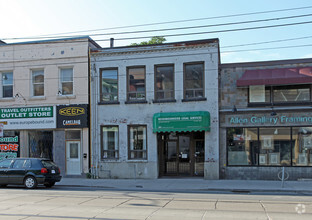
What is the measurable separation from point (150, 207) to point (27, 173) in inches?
318

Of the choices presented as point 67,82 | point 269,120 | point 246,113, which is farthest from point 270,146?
point 67,82

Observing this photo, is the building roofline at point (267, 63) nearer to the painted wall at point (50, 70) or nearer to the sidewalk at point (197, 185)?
the sidewalk at point (197, 185)

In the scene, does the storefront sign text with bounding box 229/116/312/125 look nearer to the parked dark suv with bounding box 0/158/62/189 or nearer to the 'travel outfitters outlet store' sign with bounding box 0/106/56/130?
the parked dark suv with bounding box 0/158/62/189

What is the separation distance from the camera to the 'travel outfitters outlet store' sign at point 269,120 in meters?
17.4

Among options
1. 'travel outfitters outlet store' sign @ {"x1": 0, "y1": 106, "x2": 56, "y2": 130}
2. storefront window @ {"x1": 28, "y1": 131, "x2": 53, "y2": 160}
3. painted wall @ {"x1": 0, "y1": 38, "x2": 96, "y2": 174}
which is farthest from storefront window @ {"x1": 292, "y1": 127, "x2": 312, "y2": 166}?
storefront window @ {"x1": 28, "y1": 131, "x2": 53, "y2": 160}

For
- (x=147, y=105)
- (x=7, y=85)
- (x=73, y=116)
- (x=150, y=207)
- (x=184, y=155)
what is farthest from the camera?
(x=7, y=85)

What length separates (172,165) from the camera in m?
19.8

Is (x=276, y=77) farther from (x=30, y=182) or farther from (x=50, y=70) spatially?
(x=50, y=70)

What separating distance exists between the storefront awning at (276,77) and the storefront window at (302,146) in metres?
2.63

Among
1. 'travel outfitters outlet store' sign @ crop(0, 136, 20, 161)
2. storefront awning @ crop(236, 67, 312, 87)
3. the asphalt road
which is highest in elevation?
storefront awning @ crop(236, 67, 312, 87)

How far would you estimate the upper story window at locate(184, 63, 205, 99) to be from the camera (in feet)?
61.8

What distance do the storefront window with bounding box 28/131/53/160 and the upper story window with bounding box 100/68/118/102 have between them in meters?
4.43

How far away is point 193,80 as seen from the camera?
62.2ft

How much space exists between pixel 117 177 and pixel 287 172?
30.6 feet
